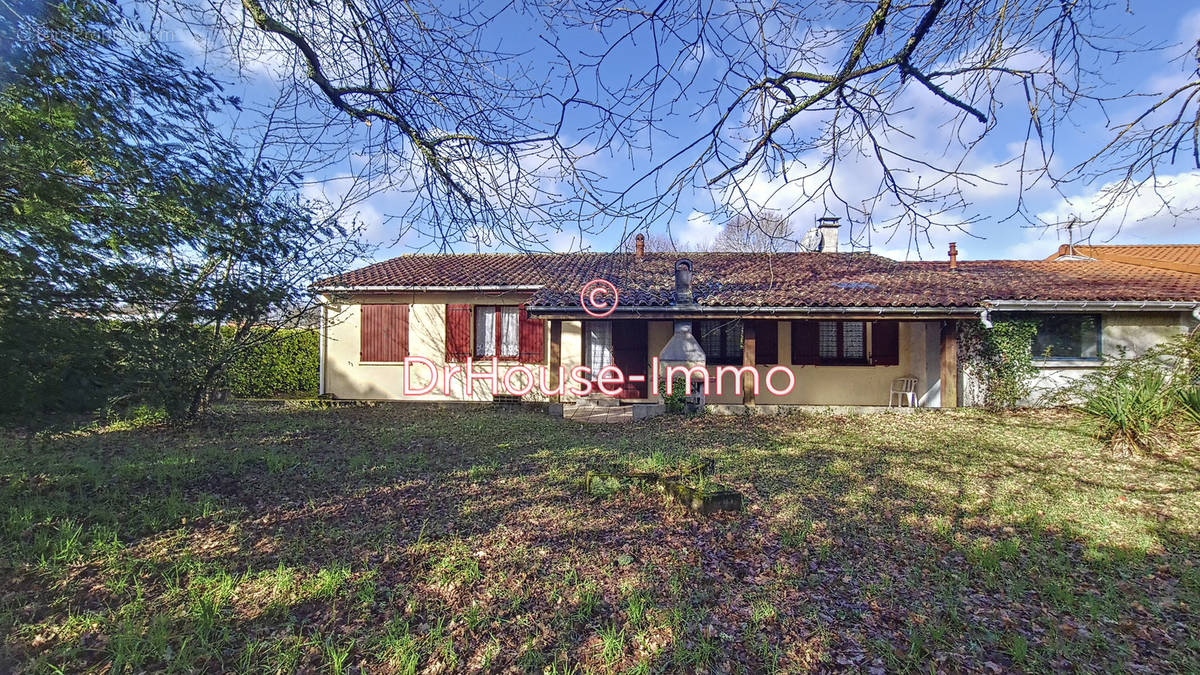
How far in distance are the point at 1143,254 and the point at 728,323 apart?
1422 centimetres

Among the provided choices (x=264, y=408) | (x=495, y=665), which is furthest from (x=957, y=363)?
(x=264, y=408)

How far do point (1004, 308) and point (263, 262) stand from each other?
1275 cm

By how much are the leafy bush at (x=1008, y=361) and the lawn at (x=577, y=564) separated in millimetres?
3628

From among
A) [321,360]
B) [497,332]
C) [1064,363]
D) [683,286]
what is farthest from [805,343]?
[321,360]

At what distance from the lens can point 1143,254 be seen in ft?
47.1

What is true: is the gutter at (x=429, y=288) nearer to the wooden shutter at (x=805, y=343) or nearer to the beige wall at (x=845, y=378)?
the beige wall at (x=845, y=378)

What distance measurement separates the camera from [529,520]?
4.49 m

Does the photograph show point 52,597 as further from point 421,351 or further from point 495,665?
point 421,351

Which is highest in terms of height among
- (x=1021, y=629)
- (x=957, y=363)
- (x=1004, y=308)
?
(x=1004, y=308)

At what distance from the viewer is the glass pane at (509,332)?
12078 millimetres

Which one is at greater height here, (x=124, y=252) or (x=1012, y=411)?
(x=124, y=252)

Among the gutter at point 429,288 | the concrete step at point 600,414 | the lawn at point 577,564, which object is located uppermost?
the gutter at point 429,288

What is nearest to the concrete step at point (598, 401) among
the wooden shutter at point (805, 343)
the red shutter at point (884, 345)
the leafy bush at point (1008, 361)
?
the wooden shutter at point (805, 343)
